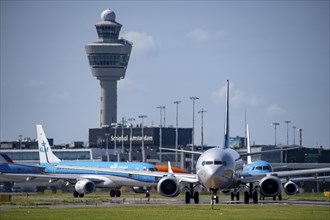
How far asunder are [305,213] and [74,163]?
62.3 m

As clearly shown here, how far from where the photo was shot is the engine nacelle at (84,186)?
11107cm

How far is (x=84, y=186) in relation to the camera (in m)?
112

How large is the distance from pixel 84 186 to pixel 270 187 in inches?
1465

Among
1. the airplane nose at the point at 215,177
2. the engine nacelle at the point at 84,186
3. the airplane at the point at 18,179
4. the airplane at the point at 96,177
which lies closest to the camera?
the airplane nose at the point at 215,177

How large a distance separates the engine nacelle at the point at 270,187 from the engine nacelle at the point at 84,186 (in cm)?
3657

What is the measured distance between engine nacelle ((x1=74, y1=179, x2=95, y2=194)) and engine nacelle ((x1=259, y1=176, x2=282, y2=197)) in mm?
36573

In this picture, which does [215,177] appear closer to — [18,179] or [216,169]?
[216,169]

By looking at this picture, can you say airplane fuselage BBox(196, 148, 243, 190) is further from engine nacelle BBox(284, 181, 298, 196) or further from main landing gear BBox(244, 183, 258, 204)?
engine nacelle BBox(284, 181, 298, 196)

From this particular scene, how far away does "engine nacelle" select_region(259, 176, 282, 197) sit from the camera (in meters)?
79.1

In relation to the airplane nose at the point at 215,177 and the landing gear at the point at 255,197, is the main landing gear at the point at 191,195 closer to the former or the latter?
the airplane nose at the point at 215,177

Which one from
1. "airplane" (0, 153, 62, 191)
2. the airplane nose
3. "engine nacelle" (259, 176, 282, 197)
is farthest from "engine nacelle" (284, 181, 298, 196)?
"airplane" (0, 153, 62, 191)

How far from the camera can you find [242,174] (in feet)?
270

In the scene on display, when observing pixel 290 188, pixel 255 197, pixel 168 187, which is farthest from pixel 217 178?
pixel 290 188

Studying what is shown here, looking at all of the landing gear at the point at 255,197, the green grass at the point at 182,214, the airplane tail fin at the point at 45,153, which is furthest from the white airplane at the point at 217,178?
the airplane tail fin at the point at 45,153
